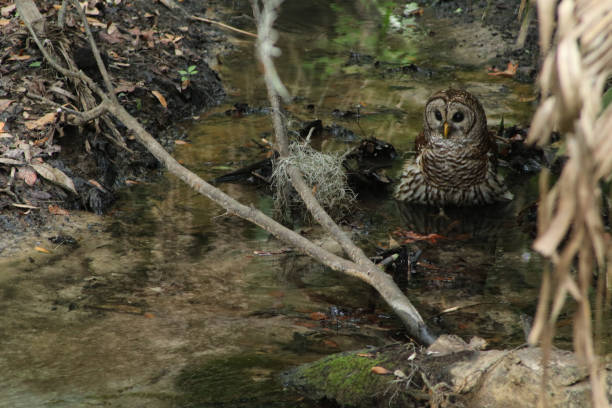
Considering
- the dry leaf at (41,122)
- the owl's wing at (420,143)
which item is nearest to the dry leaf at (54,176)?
the dry leaf at (41,122)

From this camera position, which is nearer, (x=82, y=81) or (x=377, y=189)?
(x=82, y=81)

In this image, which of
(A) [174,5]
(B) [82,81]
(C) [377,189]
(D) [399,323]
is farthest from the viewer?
(A) [174,5]

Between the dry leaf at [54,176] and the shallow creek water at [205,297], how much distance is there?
0.91 feet

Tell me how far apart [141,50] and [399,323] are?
193 inches

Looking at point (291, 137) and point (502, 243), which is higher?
point (291, 137)

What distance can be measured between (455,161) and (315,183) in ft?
4.06

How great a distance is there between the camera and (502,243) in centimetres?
516

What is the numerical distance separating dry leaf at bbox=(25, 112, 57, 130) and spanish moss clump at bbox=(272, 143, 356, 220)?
1784mm

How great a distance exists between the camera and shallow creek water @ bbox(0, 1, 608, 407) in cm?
314

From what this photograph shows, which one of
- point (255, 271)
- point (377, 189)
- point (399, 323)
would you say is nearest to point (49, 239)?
point (255, 271)

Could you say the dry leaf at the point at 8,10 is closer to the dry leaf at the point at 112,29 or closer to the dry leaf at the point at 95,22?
the dry leaf at the point at 95,22

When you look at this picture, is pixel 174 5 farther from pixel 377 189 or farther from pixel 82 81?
pixel 377 189

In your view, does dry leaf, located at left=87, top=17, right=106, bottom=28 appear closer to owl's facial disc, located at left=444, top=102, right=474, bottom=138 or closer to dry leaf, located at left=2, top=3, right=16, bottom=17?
dry leaf, located at left=2, top=3, right=16, bottom=17

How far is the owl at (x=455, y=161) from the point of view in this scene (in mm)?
5746
